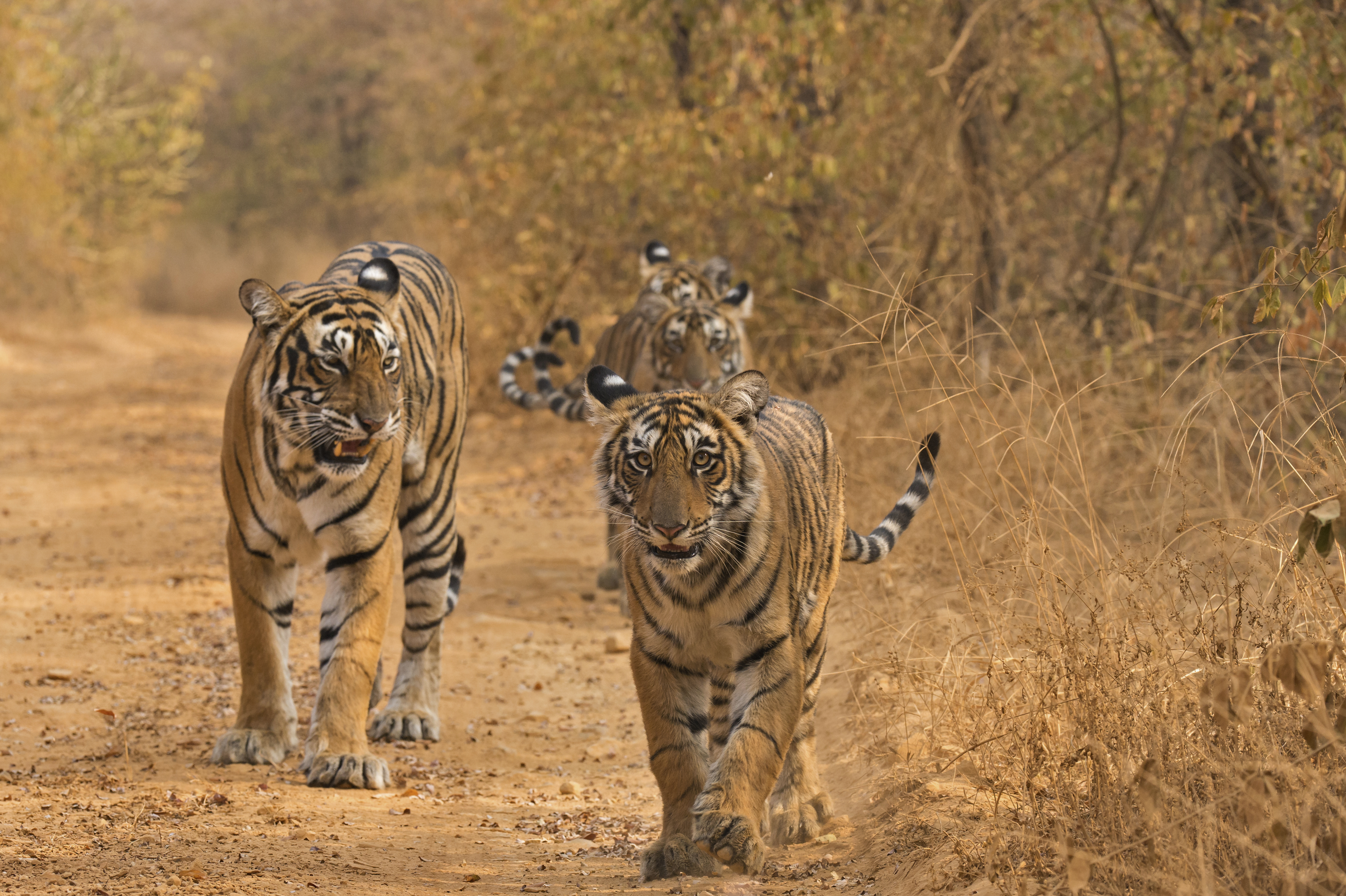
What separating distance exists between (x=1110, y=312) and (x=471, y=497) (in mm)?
4675

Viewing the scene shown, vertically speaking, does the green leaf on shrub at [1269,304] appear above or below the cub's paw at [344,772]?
above

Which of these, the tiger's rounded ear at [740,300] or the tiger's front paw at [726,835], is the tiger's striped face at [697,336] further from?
the tiger's front paw at [726,835]

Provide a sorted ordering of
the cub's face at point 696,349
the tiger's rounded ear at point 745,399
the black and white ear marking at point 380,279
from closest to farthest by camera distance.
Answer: the tiger's rounded ear at point 745,399, the black and white ear marking at point 380,279, the cub's face at point 696,349

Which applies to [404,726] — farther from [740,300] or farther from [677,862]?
[740,300]

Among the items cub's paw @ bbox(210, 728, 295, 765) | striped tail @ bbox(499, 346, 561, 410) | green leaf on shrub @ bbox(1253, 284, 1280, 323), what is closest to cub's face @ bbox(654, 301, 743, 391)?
striped tail @ bbox(499, 346, 561, 410)

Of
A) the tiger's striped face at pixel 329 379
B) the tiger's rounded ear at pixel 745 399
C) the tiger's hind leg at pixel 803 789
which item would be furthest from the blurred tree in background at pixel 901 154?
the tiger's striped face at pixel 329 379

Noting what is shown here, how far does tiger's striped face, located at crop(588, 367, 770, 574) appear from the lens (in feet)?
11.0

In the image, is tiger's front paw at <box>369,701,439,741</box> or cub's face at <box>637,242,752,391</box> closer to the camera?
tiger's front paw at <box>369,701,439,741</box>

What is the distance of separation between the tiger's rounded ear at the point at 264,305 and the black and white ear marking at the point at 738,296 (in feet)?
10.9

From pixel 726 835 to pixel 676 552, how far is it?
0.69 m

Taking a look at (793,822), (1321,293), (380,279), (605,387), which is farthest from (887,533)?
(380,279)

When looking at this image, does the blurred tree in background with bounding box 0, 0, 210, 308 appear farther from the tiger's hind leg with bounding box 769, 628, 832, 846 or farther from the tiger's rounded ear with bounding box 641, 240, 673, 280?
the tiger's hind leg with bounding box 769, 628, 832, 846

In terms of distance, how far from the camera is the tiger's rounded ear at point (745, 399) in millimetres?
3615

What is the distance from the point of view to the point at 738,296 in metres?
7.32
